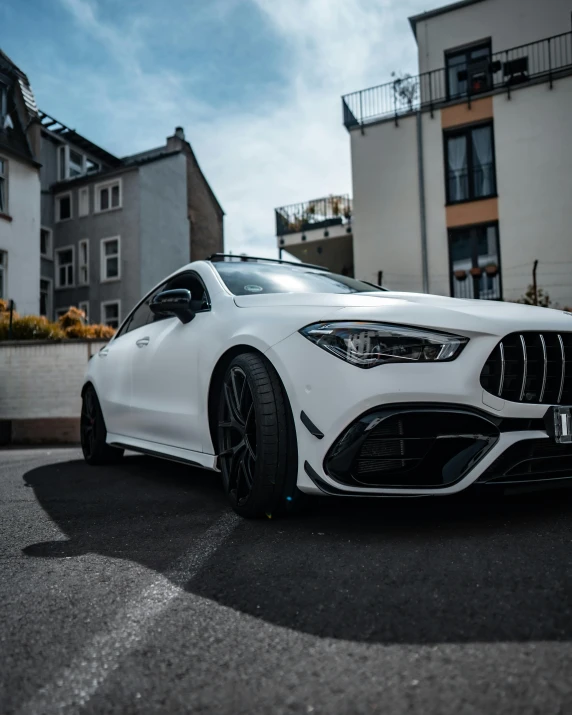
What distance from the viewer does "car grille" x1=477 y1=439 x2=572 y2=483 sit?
2.56 meters

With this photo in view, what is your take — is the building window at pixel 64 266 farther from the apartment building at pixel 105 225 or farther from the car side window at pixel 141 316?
the car side window at pixel 141 316

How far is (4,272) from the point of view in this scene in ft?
68.9

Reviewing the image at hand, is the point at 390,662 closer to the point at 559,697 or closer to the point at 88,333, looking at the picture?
the point at 559,697

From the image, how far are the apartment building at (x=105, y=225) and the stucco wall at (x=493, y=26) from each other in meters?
12.6

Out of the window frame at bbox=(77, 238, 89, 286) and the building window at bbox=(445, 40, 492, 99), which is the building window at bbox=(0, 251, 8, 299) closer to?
the window frame at bbox=(77, 238, 89, 286)

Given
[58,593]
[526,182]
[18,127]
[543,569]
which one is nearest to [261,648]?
[58,593]

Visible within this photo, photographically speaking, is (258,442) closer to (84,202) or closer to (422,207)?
(422,207)

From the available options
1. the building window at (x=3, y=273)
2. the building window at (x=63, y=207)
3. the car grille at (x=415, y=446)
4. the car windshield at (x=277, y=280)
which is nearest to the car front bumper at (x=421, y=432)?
the car grille at (x=415, y=446)

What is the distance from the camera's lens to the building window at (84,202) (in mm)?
27141

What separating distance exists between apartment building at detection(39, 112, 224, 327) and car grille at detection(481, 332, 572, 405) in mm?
24226

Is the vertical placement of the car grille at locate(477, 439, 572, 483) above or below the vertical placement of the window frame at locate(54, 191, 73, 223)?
below

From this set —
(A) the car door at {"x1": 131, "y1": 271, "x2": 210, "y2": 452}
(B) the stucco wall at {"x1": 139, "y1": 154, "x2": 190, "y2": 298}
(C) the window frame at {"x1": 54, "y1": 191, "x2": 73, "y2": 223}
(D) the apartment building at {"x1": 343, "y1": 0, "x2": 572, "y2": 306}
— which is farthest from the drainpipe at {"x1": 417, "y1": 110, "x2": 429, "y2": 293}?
(C) the window frame at {"x1": 54, "y1": 191, "x2": 73, "y2": 223}

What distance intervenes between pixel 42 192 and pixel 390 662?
28851 millimetres

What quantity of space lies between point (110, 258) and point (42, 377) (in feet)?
50.7
